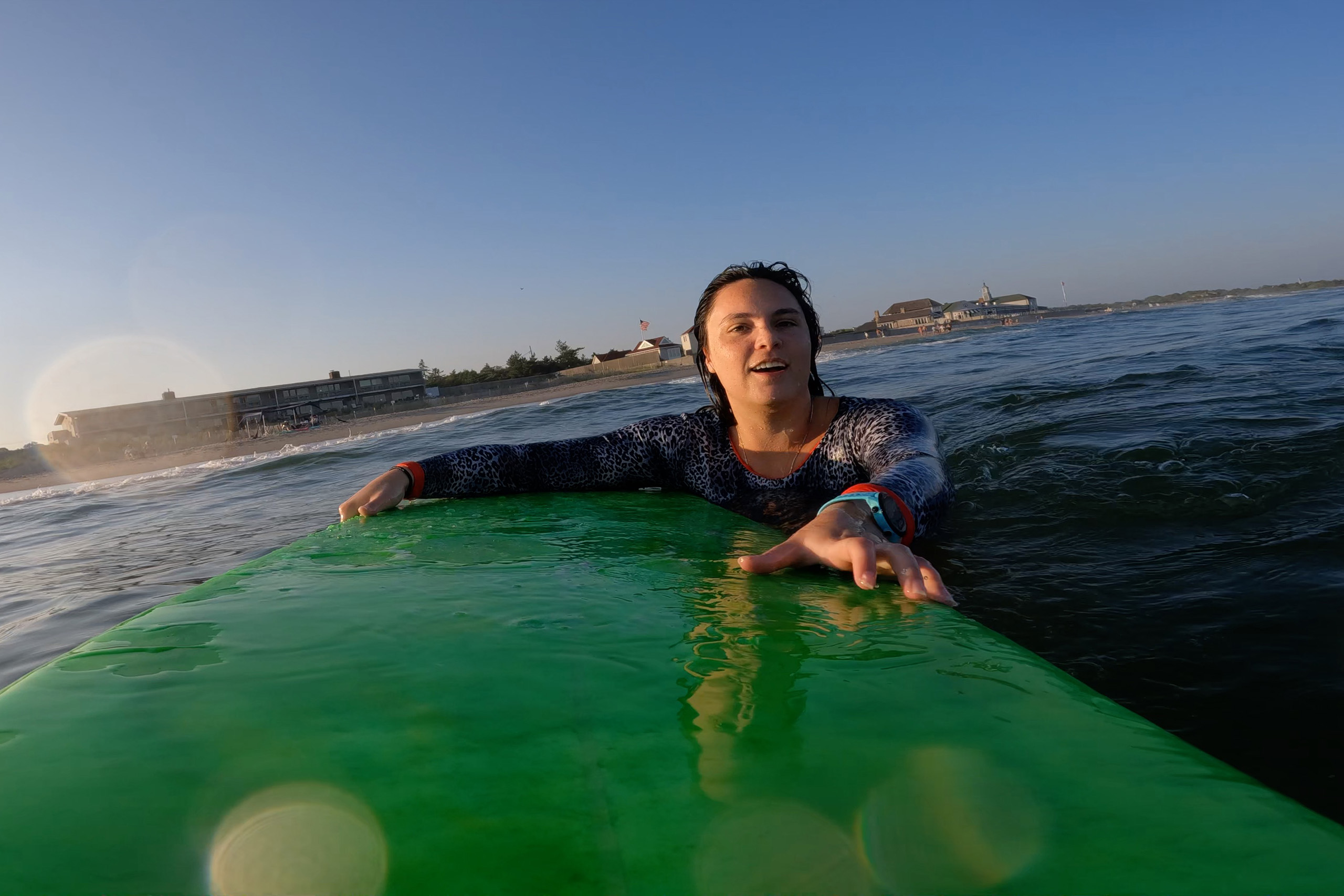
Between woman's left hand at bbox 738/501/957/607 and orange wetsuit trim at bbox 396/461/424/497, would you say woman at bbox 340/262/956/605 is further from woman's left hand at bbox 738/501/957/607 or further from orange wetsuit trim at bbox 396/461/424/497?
woman's left hand at bbox 738/501/957/607

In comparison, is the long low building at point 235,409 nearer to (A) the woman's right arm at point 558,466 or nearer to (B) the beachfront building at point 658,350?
(B) the beachfront building at point 658,350

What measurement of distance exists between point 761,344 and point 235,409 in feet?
171

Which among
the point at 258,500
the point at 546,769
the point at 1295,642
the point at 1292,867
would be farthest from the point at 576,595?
the point at 258,500

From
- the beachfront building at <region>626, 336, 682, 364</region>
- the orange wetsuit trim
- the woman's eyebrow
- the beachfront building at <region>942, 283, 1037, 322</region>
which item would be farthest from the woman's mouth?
the beachfront building at <region>942, 283, 1037, 322</region>

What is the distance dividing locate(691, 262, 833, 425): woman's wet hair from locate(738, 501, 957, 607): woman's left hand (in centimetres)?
137

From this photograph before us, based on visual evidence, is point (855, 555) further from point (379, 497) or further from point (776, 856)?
point (379, 497)

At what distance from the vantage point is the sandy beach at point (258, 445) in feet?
72.9

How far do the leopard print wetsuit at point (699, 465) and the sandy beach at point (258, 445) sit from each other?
67.3 ft

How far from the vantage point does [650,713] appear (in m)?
1.15

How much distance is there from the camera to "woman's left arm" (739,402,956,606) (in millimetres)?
1834

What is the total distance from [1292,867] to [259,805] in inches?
44.8

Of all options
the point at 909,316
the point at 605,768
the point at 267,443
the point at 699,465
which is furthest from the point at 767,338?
the point at 909,316

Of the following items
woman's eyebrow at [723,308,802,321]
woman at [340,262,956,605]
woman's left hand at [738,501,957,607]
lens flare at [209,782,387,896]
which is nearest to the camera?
lens flare at [209,782,387,896]

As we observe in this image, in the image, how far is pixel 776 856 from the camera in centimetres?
81
